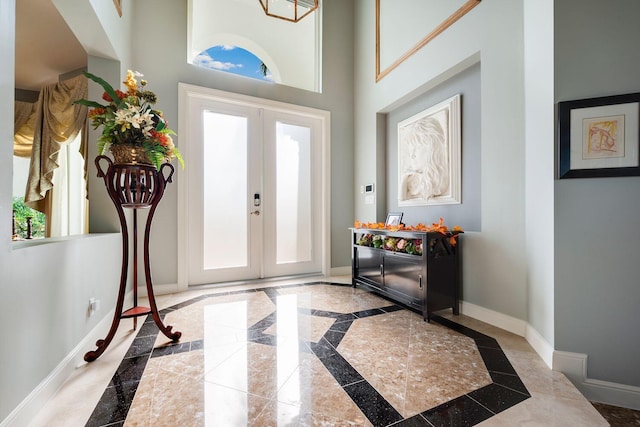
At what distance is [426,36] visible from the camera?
9.70 feet

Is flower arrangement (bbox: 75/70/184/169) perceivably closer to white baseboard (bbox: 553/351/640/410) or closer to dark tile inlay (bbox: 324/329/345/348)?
dark tile inlay (bbox: 324/329/345/348)

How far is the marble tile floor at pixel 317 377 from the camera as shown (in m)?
1.25

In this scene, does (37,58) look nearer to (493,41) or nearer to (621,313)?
(493,41)

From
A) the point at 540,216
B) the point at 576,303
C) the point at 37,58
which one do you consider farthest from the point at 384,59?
the point at 37,58

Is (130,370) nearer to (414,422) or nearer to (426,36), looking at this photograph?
(414,422)

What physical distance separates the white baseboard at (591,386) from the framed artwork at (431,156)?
4.89 feet

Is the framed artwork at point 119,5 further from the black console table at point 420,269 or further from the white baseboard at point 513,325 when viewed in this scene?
the white baseboard at point 513,325

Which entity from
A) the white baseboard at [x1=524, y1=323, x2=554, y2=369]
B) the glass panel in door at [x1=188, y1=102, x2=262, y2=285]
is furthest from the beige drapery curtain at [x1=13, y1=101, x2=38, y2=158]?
the white baseboard at [x1=524, y1=323, x2=554, y2=369]

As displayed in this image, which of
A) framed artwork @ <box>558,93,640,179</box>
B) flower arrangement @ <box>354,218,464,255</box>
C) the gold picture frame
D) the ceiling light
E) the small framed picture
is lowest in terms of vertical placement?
flower arrangement @ <box>354,218,464,255</box>

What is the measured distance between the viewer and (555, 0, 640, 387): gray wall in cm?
149

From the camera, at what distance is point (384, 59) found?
144 inches

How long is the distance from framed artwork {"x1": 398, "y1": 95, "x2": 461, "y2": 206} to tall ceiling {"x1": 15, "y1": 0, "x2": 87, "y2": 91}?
3.59 meters

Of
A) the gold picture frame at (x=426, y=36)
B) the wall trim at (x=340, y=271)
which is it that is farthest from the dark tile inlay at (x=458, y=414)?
the gold picture frame at (x=426, y=36)

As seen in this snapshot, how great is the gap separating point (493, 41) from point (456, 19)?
535 mm
